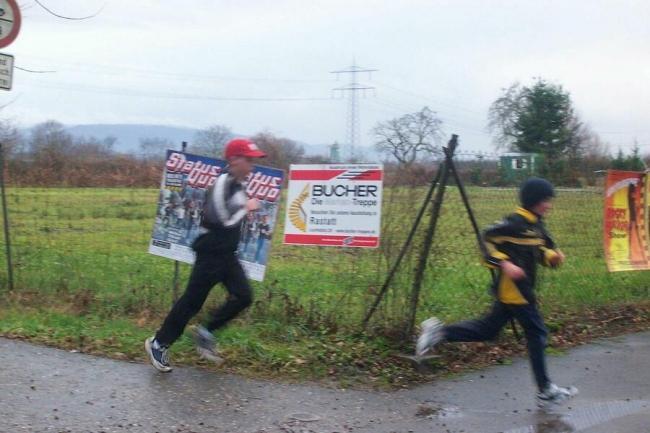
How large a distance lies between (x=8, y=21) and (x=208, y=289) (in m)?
3.82

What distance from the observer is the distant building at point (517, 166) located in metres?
7.47

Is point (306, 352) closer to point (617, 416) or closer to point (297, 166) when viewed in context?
point (297, 166)

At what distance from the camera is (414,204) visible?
22.3 ft

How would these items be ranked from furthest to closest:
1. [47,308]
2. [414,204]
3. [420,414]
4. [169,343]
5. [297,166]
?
Result: [47,308] → [297,166] → [414,204] → [169,343] → [420,414]

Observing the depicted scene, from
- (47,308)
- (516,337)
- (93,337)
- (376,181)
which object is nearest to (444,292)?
(516,337)

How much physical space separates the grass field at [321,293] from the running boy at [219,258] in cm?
39

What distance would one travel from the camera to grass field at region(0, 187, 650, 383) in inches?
261

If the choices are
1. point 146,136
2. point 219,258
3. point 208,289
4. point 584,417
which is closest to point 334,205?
point 219,258

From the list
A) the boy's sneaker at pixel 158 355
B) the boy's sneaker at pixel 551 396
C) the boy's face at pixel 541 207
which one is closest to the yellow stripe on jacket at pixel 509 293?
the boy's face at pixel 541 207

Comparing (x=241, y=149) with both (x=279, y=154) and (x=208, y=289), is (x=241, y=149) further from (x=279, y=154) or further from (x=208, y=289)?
(x=279, y=154)

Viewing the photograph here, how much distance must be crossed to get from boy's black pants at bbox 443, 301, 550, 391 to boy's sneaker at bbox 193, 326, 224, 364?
1960 mm

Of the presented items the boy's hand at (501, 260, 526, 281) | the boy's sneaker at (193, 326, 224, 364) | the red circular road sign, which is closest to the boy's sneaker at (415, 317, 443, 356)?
the boy's hand at (501, 260, 526, 281)

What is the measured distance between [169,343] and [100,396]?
793mm

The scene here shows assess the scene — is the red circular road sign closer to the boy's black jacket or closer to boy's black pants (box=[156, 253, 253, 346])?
boy's black pants (box=[156, 253, 253, 346])
